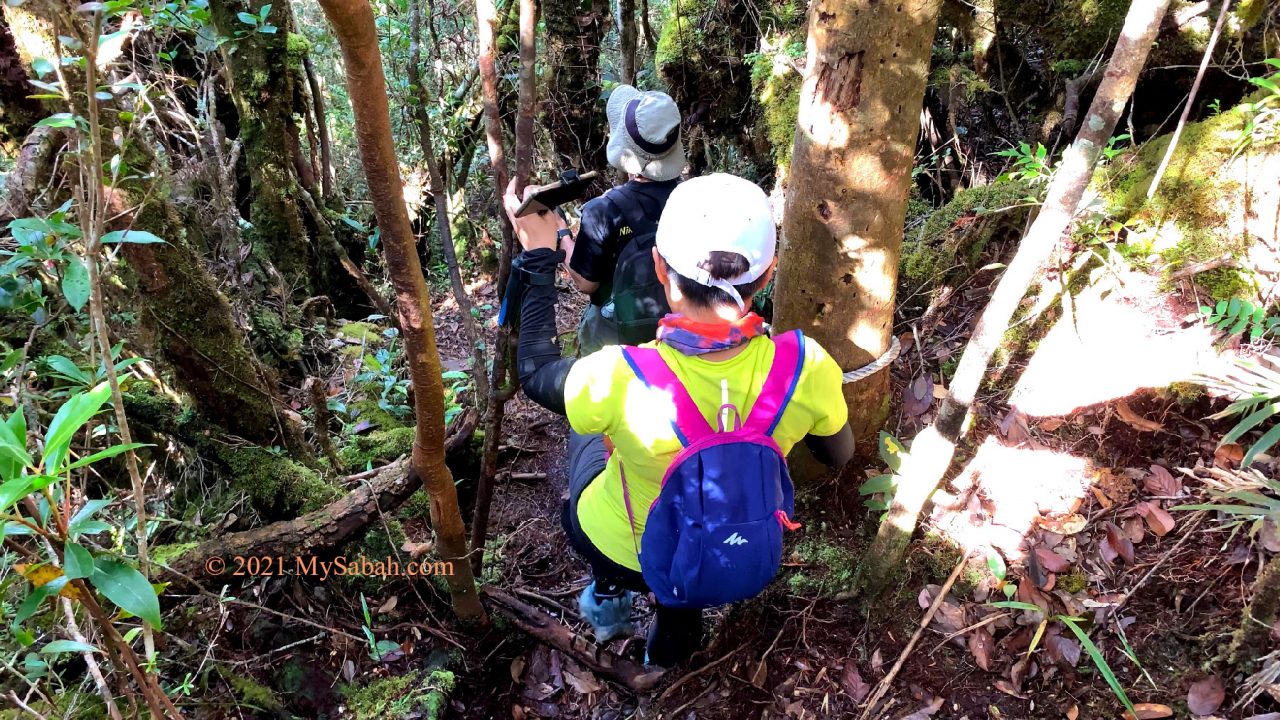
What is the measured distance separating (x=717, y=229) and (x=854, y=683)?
1.73m

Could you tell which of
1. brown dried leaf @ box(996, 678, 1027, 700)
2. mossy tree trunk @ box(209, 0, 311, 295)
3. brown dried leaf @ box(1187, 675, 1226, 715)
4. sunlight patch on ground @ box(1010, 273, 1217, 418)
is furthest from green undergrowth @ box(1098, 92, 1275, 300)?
mossy tree trunk @ box(209, 0, 311, 295)

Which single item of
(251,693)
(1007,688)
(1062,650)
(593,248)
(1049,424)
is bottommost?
(251,693)

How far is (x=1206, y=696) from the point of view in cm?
194

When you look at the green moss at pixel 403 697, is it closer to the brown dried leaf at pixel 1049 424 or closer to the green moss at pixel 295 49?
the brown dried leaf at pixel 1049 424

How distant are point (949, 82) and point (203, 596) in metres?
5.40

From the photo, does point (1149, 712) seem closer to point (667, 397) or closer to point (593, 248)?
point (667, 397)

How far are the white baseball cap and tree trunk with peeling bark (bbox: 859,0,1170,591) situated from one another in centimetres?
73

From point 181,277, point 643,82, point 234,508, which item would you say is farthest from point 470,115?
point 234,508

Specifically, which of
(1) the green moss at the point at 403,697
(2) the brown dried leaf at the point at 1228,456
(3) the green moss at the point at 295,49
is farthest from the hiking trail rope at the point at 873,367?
(3) the green moss at the point at 295,49

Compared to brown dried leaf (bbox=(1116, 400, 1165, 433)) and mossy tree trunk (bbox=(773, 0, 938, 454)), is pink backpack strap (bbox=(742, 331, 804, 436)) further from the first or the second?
brown dried leaf (bbox=(1116, 400, 1165, 433))

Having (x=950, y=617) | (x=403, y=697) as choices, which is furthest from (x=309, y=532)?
(x=950, y=617)

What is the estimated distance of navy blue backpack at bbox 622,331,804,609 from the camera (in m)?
1.79

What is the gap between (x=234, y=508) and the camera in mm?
3027

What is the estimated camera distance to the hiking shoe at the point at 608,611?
9.49 ft
